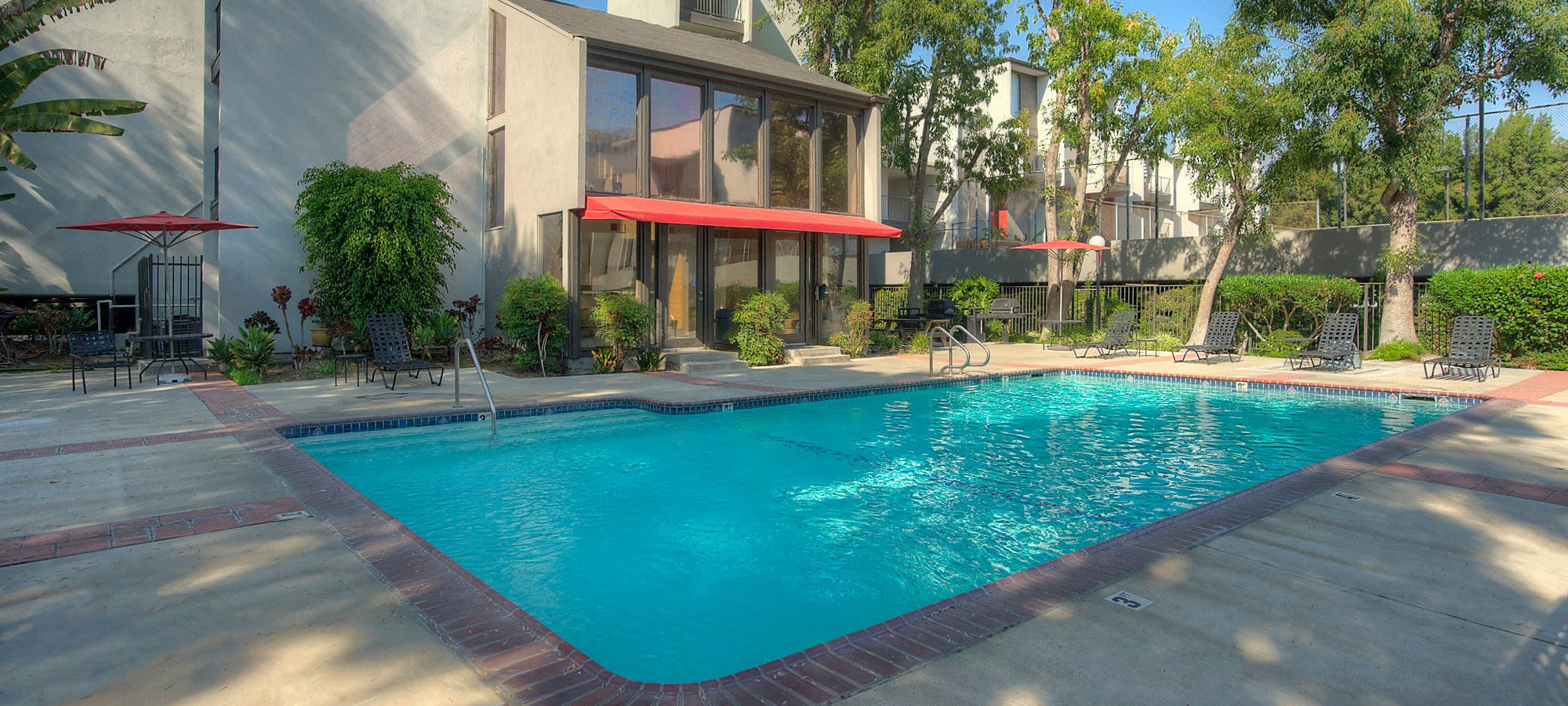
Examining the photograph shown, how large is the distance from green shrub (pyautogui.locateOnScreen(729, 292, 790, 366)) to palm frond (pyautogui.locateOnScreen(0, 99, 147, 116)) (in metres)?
11.3

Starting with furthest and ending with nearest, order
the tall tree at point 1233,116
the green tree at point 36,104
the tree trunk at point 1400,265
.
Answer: the tall tree at point 1233,116, the tree trunk at point 1400,265, the green tree at point 36,104

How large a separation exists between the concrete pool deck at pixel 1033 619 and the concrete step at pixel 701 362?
852 cm

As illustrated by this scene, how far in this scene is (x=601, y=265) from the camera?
49.2ft

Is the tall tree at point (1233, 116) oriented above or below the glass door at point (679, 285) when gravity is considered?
above

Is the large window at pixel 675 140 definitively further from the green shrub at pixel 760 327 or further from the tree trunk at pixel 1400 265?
the tree trunk at pixel 1400 265

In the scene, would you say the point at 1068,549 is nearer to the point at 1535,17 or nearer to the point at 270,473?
the point at 270,473

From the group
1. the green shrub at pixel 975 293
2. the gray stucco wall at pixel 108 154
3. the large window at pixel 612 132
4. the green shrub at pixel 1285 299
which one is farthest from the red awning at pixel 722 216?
the gray stucco wall at pixel 108 154

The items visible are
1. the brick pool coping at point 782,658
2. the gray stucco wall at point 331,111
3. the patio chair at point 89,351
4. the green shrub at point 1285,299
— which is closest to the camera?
the brick pool coping at point 782,658

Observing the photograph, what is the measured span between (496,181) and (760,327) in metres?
6.61

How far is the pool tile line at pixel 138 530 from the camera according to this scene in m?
4.56

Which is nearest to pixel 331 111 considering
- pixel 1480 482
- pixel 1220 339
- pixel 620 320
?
pixel 620 320

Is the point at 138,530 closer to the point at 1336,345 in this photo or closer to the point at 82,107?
the point at 82,107

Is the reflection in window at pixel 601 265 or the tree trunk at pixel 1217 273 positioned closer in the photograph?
the reflection in window at pixel 601 265

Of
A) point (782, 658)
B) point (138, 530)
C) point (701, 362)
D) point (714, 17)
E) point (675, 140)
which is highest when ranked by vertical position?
point (714, 17)
